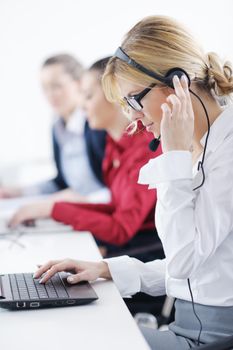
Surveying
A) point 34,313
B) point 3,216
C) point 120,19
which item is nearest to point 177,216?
point 34,313

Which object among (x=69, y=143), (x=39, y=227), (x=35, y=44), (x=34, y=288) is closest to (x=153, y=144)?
(x=34, y=288)

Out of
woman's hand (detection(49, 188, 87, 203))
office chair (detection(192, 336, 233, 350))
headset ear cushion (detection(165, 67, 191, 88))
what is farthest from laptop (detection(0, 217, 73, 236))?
office chair (detection(192, 336, 233, 350))

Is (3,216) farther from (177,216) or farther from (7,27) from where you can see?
(7,27)

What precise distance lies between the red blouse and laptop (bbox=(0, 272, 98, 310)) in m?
0.72

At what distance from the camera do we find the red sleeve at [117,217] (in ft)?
6.57

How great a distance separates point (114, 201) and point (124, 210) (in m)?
0.21

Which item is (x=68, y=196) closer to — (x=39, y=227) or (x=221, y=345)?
(x=39, y=227)

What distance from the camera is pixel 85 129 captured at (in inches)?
106

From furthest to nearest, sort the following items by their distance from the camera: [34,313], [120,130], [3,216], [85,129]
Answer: [85,129], [120,130], [3,216], [34,313]

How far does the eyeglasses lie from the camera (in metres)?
1.25

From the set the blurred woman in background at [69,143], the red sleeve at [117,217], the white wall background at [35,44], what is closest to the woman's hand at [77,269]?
the red sleeve at [117,217]

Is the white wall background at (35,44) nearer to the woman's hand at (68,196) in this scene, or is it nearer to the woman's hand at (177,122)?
the woman's hand at (68,196)

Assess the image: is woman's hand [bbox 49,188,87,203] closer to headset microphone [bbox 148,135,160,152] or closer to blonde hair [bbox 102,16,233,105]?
headset microphone [bbox 148,135,160,152]

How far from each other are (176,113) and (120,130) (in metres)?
1.16
